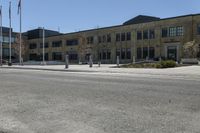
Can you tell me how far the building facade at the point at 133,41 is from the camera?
197ft

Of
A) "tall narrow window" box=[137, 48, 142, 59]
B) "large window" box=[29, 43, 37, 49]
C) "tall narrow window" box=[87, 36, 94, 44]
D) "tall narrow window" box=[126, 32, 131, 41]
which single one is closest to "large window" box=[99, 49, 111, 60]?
"tall narrow window" box=[87, 36, 94, 44]

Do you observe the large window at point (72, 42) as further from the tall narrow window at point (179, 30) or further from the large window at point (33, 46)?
the tall narrow window at point (179, 30)

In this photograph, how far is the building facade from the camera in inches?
2361

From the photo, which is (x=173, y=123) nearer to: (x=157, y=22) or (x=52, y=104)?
(x=52, y=104)

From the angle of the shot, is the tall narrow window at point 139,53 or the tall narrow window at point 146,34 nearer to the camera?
the tall narrow window at point 146,34

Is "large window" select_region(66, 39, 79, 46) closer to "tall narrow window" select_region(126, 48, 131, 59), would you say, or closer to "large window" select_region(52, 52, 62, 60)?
"large window" select_region(52, 52, 62, 60)

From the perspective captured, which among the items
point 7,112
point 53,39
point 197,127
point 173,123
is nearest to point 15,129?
point 7,112

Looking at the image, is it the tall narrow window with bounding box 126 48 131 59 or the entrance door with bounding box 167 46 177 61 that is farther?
the tall narrow window with bounding box 126 48 131 59

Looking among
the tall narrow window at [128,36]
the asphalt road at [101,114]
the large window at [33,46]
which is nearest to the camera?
the asphalt road at [101,114]

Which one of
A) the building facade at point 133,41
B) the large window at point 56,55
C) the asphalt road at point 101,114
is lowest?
the asphalt road at point 101,114

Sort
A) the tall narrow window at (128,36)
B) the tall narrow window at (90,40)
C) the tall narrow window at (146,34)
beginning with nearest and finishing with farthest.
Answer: the tall narrow window at (146,34) → the tall narrow window at (128,36) → the tall narrow window at (90,40)

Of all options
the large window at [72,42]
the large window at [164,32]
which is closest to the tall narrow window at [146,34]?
the large window at [164,32]

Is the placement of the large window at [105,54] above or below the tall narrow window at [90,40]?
below

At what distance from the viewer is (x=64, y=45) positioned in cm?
8838
